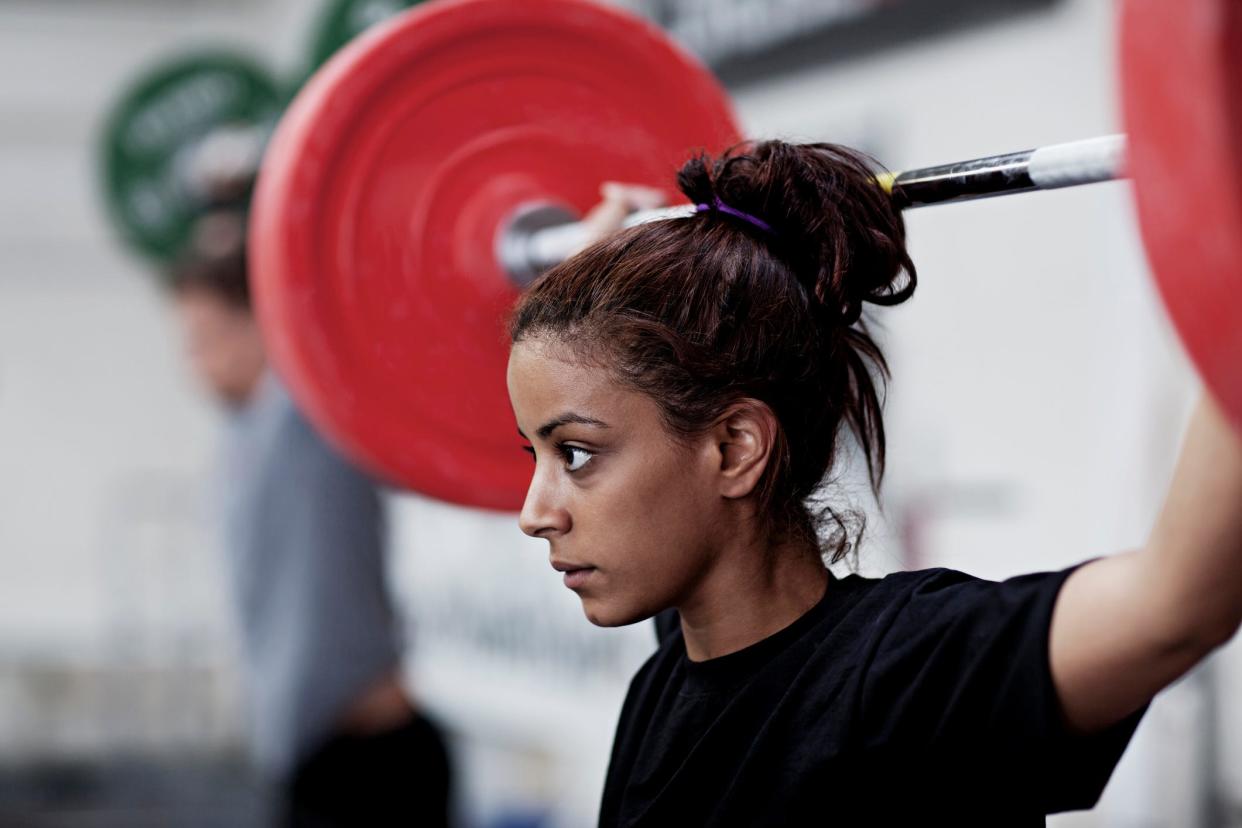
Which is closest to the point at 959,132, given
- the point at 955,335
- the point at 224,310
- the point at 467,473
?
the point at 955,335

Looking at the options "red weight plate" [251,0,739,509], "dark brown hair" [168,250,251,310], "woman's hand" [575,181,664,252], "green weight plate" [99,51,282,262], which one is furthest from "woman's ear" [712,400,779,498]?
"green weight plate" [99,51,282,262]

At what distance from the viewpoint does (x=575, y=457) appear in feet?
2.44

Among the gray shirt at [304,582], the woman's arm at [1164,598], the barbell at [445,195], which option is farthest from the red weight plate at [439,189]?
the gray shirt at [304,582]

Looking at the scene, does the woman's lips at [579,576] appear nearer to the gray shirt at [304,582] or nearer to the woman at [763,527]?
the woman at [763,527]

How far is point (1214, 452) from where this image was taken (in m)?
0.56

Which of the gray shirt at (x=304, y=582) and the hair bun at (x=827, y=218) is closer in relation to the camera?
the hair bun at (x=827, y=218)

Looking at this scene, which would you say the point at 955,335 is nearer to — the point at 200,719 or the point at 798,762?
the point at 798,762

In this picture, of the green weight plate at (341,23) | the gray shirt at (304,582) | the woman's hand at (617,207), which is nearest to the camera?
the woman's hand at (617,207)

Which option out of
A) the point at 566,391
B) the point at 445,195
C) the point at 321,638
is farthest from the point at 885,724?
the point at 321,638

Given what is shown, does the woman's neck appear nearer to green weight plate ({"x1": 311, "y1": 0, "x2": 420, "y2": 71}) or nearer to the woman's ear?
the woman's ear

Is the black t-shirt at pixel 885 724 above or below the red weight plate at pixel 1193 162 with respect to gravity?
below

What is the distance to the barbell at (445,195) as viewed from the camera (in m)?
1.10

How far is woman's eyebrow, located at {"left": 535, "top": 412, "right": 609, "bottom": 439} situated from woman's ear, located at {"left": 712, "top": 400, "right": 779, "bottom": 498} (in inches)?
2.3

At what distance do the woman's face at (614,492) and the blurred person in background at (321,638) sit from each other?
1186mm
